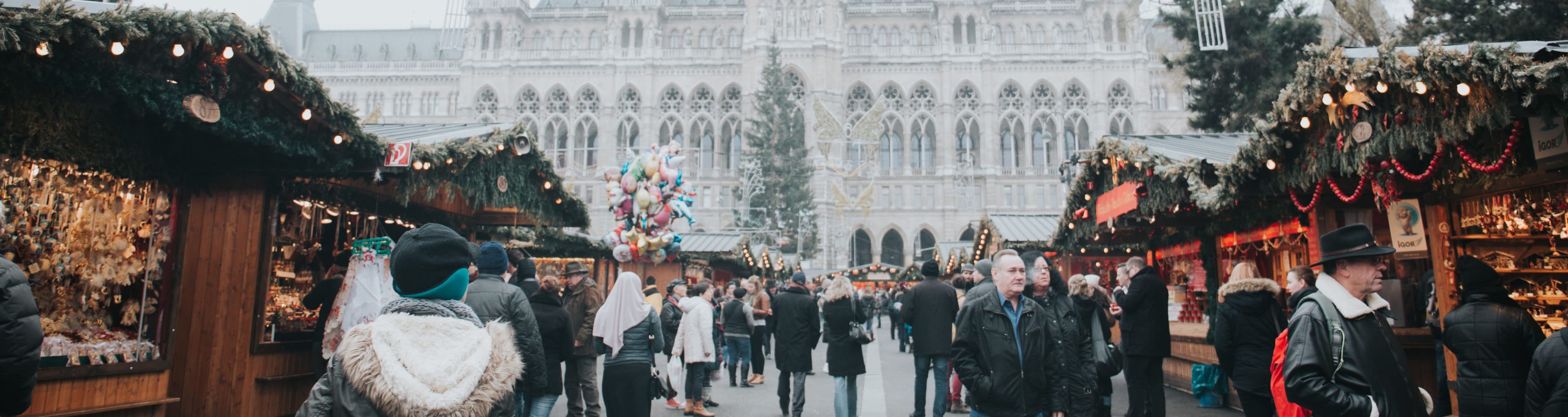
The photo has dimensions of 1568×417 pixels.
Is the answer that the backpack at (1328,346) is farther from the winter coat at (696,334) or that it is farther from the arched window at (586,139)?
the arched window at (586,139)

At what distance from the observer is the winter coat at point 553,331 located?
211 inches

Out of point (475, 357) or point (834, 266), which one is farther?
point (834, 266)

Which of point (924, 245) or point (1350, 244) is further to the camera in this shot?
point (924, 245)

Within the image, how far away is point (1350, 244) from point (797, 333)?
4.66 metres

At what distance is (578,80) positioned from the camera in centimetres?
4338

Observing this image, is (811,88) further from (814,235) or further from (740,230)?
(740,230)

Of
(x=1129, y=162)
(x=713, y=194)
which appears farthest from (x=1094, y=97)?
(x=1129, y=162)

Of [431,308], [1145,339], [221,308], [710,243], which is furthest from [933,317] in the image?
[710,243]

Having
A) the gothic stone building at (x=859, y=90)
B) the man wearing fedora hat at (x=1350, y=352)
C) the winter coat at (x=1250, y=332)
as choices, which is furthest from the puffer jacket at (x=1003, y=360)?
the gothic stone building at (x=859, y=90)

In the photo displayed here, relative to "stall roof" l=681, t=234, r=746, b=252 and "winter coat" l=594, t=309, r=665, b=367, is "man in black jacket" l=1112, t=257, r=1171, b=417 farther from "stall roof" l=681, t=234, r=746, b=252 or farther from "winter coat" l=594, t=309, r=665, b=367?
"stall roof" l=681, t=234, r=746, b=252

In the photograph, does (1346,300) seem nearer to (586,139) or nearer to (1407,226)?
(1407,226)

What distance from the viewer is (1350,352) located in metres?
2.66

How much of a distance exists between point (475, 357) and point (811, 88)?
39.8m

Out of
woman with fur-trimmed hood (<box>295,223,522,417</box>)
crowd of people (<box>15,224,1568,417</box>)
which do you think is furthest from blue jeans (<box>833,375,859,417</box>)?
woman with fur-trimmed hood (<box>295,223,522,417</box>)
